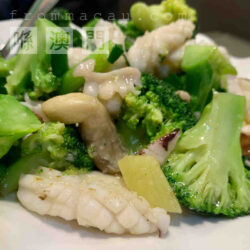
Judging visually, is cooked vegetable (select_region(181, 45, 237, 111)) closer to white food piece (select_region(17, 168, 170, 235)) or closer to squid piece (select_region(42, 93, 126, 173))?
squid piece (select_region(42, 93, 126, 173))

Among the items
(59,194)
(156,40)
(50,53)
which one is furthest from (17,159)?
(156,40)

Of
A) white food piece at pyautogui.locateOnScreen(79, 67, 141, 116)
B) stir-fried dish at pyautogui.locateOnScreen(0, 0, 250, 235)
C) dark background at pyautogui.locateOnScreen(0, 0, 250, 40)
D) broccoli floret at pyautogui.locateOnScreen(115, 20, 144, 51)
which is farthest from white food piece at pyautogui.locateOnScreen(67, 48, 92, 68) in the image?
dark background at pyautogui.locateOnScreen(0, 0, 250, 40)

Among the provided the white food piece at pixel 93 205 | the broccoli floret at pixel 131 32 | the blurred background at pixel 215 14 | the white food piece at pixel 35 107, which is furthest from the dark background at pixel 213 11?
the white food piece at pixel 93 205

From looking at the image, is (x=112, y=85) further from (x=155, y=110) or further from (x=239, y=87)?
(x=239, y=87)

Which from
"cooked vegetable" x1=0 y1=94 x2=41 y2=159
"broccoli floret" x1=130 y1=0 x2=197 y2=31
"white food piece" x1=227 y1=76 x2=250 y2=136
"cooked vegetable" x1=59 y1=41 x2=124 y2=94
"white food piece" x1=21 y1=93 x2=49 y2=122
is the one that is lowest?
"white food piece" x1=21 y1=93 x2=49 y2=122

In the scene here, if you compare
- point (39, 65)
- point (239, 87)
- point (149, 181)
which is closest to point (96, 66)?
point (39, 65)

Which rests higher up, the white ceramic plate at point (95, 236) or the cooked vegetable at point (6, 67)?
the cooked vegetable at point (6, 67)

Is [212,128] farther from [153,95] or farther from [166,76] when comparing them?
[166,76]

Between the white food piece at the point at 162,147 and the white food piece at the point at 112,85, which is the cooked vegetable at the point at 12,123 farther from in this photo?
the white food piece at the point at 162,147
